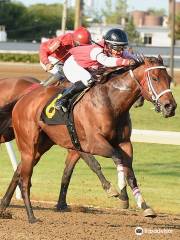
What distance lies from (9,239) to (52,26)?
8945 cm

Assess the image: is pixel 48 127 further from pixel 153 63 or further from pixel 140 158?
pixel 140 158

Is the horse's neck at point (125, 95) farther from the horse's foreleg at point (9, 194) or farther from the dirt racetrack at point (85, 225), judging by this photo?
the horse's foreleg at point (9, 194)

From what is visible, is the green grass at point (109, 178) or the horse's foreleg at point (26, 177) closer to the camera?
the horse's foreleg at point (26, 177)

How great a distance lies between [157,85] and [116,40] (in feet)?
2.98

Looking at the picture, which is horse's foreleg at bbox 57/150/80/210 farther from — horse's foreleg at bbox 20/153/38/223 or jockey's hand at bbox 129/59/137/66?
jockey's hand at bbox 129/59/137/66

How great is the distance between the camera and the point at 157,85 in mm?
8203

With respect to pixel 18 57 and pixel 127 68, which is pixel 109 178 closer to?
pixel 127 68

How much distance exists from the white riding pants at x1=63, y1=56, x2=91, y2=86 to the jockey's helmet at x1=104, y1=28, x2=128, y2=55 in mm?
404

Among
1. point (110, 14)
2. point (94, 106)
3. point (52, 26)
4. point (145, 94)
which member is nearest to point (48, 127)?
point (94, 106)

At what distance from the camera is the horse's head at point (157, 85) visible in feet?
26.4

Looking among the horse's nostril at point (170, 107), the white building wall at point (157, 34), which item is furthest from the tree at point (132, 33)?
the horse's nostril at point (170, 107)

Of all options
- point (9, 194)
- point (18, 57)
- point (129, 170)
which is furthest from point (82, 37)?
point (18, 57)

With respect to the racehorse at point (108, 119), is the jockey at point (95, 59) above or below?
above

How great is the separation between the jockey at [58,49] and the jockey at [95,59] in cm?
113
